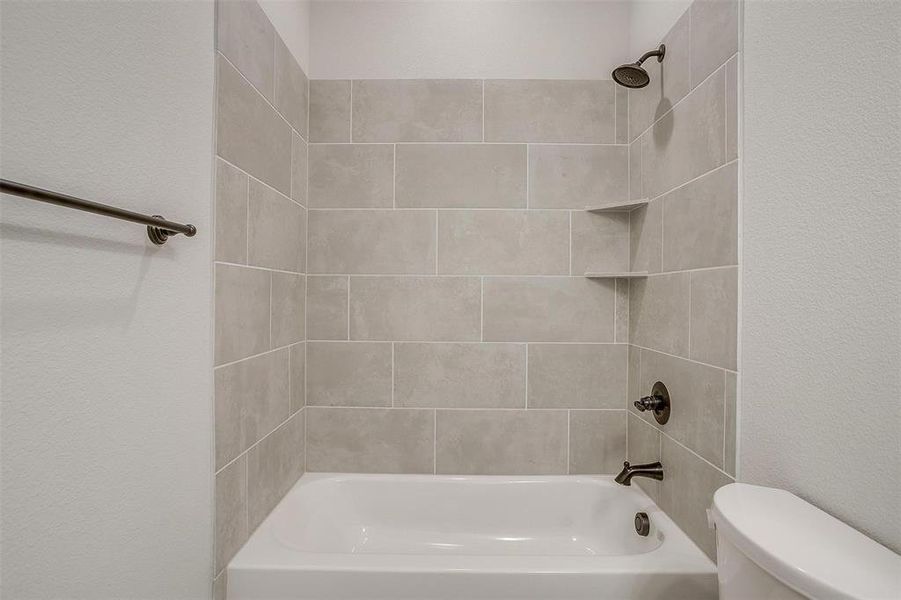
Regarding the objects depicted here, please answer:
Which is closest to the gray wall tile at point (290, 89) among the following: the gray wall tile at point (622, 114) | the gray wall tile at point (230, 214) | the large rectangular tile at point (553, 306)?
the gray wall tile at point (230, 214)

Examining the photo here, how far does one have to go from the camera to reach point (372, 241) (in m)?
1.86

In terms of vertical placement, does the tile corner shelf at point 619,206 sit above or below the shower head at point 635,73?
below

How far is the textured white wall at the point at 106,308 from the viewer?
2.09 feet

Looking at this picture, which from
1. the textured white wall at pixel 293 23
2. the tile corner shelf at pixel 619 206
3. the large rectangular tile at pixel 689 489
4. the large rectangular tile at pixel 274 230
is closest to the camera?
the large rectangular tile at pixel 689 489

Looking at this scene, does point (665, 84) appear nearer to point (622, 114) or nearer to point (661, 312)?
point (622, 114)

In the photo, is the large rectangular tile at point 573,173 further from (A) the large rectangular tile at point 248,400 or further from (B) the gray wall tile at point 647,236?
(A) the large rectangular tile at point 248,400

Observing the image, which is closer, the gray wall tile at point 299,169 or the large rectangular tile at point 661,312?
the large rectangular tile at point 661,312

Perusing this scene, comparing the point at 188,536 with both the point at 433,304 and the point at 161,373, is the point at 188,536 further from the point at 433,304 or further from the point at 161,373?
the point at 433,304

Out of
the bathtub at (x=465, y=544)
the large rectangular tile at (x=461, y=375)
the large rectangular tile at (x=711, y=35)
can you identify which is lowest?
the bathtub at (x=465, y=544)

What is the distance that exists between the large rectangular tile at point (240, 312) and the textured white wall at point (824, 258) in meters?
1.28

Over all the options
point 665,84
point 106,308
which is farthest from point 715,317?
point 106,308

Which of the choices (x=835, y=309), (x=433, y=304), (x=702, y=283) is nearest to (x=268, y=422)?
(x=433, y=304)

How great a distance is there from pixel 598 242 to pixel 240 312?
1326 mm

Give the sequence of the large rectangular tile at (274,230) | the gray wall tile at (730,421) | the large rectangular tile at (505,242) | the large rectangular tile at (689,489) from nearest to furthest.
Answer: the gray wall tile at (730,421) → the large rectangular tile at (689,489) → the large rectangular tile at (274,230) → the large rectangular tile at (505,242)
